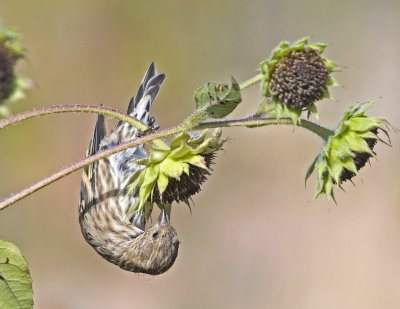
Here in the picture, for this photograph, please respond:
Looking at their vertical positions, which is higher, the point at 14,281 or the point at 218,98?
the point at 218,98

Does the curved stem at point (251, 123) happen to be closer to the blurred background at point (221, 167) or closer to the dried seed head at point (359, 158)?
the dried seed head at point (359, 158)

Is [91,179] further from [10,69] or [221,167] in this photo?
[221,167]

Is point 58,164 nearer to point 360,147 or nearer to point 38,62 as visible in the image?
point 38,62

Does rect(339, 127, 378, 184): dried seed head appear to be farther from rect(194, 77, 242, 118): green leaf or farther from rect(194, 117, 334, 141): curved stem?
rect(194, 77, 242, 118): green leaf

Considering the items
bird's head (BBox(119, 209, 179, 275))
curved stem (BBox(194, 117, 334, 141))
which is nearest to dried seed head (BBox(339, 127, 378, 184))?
curved stem (BBox(194, 117, 334, 141))

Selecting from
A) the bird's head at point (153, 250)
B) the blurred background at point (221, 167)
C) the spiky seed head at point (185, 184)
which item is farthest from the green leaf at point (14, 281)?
the blurred background at point (221, 167)

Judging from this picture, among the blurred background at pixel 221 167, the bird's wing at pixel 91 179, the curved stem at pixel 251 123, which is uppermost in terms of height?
the blurred background at pixel 221 167

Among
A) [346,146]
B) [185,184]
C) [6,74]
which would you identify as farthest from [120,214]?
[346,146]
